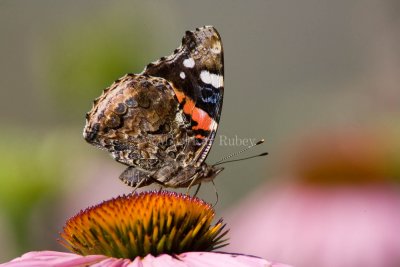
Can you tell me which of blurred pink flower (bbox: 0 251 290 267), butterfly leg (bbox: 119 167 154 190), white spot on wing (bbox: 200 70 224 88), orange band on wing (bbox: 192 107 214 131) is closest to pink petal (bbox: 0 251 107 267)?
blurred pink flower (bbox: 0 251 290 267)

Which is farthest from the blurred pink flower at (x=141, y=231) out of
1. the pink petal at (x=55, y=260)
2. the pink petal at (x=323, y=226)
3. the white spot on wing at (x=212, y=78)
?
the pink petal at (x=323, y=226)

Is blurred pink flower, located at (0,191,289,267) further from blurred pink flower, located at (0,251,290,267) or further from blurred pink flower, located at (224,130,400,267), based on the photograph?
blurred pink flower, located at (224,130,400,267)

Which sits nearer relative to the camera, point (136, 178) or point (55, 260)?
point (55, 260)

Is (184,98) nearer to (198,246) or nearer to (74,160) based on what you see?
(198,246)

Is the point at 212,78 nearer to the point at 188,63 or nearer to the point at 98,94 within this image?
the point at 188,63

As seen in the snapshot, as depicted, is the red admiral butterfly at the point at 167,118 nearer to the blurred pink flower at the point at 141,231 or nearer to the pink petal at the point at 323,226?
the blurred pink flower at the point at 141,231

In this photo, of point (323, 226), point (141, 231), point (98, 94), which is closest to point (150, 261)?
point (141, 231)

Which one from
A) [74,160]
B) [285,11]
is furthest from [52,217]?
[285,11]
